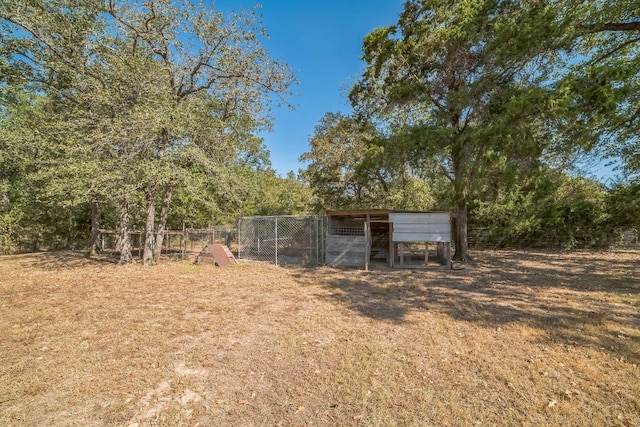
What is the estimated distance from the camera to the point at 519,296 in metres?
6.71

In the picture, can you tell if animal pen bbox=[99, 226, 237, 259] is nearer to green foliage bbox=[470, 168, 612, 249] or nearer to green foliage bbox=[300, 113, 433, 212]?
green foliage bbox=[300, 113, 433, 212]

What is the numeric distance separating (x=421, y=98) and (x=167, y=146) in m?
9.61

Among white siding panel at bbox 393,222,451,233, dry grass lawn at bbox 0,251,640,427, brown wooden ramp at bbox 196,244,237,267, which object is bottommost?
dry grass lawn at bbox 0,251,640,427

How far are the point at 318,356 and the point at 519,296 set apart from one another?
5.41 meters

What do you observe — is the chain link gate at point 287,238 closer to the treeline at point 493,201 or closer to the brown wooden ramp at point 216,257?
the brown wooden ramp at point 216,257

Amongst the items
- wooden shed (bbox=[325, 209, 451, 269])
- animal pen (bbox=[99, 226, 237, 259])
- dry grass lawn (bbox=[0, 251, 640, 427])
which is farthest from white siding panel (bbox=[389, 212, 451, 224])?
animal pen (bbox=[99, 226, 237, 259])

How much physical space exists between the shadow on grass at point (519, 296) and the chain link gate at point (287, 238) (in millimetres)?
2261

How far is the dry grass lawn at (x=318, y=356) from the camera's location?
265 cm

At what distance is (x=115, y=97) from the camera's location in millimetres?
10250

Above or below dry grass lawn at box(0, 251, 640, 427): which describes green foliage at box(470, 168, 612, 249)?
above

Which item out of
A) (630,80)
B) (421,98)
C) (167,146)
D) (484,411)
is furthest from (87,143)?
(630,80)

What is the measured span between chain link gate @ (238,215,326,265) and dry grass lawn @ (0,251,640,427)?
475cm

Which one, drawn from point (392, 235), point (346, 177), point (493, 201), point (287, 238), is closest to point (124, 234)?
point (287, 238)

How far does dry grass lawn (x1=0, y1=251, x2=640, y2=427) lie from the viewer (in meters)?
2.65
